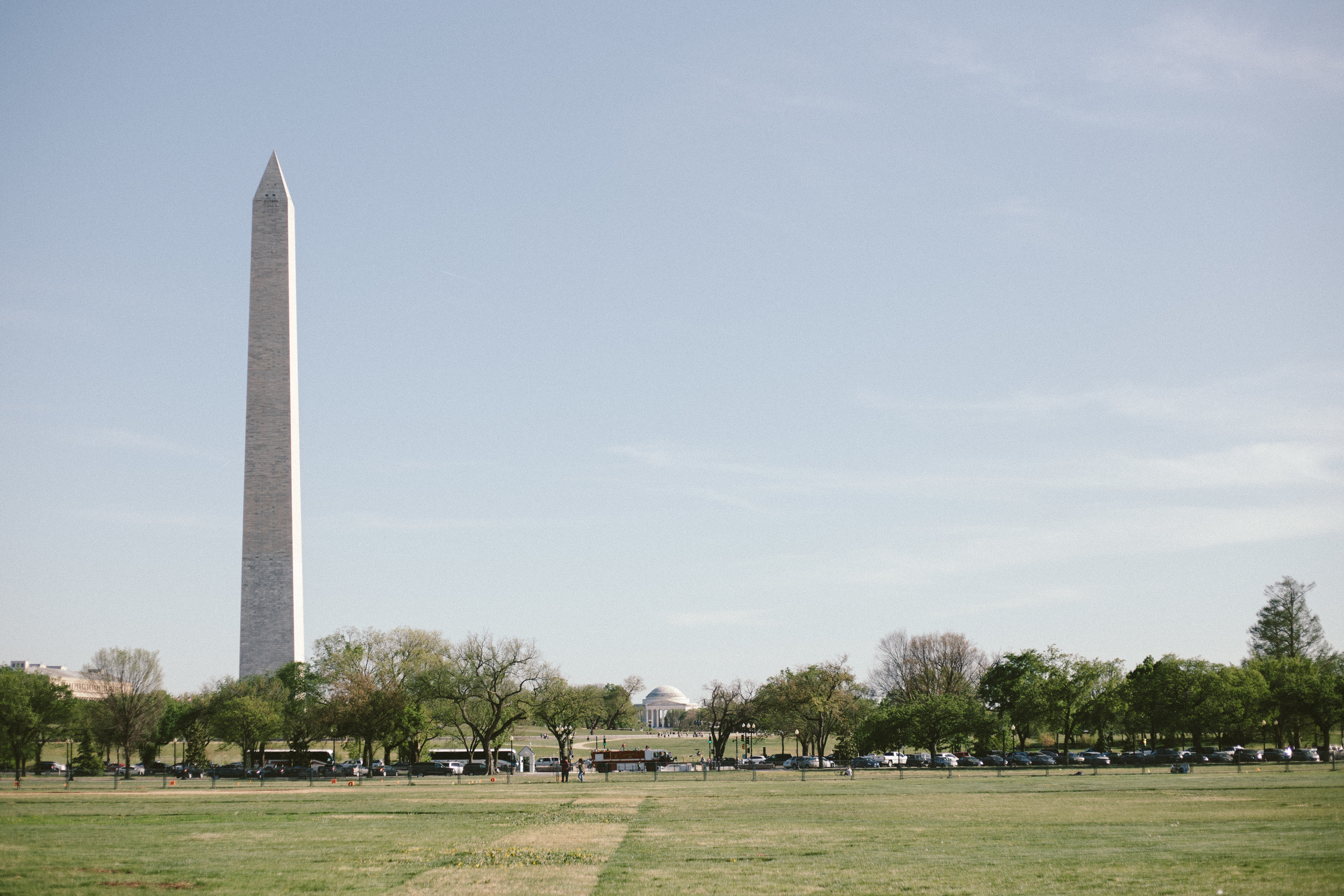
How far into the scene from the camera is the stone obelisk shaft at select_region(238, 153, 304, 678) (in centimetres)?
8125

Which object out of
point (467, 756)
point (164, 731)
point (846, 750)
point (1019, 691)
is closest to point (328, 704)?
point (467, 756)

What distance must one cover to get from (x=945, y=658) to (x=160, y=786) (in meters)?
76.9

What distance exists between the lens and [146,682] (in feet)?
270

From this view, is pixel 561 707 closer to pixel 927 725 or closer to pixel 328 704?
pixel 328 704

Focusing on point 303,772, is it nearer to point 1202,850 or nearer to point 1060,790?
point 1060,790

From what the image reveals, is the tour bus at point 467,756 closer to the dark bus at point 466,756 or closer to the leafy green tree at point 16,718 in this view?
the dark bus at point 466,756

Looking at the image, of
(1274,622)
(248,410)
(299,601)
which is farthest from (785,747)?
(248,410)

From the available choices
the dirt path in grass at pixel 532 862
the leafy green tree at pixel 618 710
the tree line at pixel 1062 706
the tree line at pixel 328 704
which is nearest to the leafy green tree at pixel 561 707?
the tree line at pixel 328 704

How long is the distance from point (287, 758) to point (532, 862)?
64.0 m

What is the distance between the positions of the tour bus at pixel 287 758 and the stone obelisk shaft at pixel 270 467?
21.5 feet

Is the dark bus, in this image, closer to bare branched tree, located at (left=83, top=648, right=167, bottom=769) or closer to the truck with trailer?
the truck with trailer

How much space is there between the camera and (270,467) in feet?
267

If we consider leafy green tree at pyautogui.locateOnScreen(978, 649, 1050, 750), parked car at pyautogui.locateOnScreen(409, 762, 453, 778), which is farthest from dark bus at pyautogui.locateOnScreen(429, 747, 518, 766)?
leafy green tree at pyautogui.locateOnScreen(978, 649, 1050, 750)

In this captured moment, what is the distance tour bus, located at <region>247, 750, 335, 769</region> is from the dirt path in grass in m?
51.3
